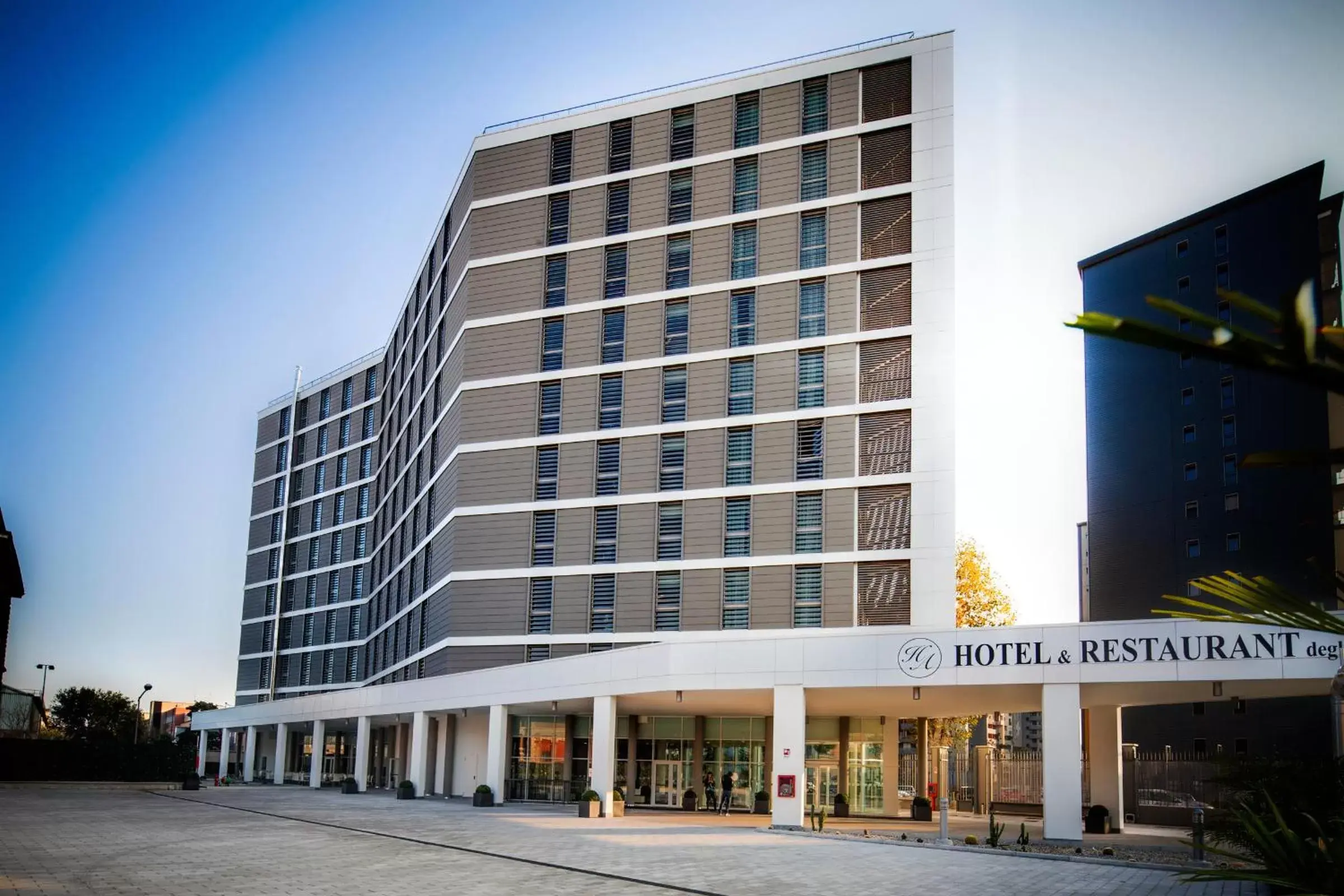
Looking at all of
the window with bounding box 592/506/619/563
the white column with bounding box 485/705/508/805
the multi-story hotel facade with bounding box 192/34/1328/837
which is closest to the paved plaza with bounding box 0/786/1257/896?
the white column with bounding box 485/705/508/805

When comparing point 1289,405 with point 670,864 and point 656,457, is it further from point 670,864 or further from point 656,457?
point 670,864

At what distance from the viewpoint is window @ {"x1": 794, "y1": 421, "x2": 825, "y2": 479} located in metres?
50.8

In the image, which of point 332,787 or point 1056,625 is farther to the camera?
point 332,787

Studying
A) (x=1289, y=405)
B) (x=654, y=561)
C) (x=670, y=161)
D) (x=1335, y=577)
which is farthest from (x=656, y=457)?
(x=1335, y=577)

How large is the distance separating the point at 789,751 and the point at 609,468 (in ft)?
71.9

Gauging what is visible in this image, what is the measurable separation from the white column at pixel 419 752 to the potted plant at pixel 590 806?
17.2 metres

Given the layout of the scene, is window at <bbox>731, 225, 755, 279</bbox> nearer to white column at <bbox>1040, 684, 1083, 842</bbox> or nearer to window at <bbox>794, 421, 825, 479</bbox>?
window at <bbox>794, 421, 825, 479</bbox>

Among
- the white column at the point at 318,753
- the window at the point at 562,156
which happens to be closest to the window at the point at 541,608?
the window at the point at 562,156

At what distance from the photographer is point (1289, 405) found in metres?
56.8

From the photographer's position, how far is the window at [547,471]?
55.6 metres

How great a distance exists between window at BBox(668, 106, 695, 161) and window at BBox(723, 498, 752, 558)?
1575cm

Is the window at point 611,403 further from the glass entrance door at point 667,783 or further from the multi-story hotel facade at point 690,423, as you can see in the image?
the glass entrance door at point 667,783

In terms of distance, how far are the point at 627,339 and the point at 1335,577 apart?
5181 centimetres

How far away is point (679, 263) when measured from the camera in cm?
5528
